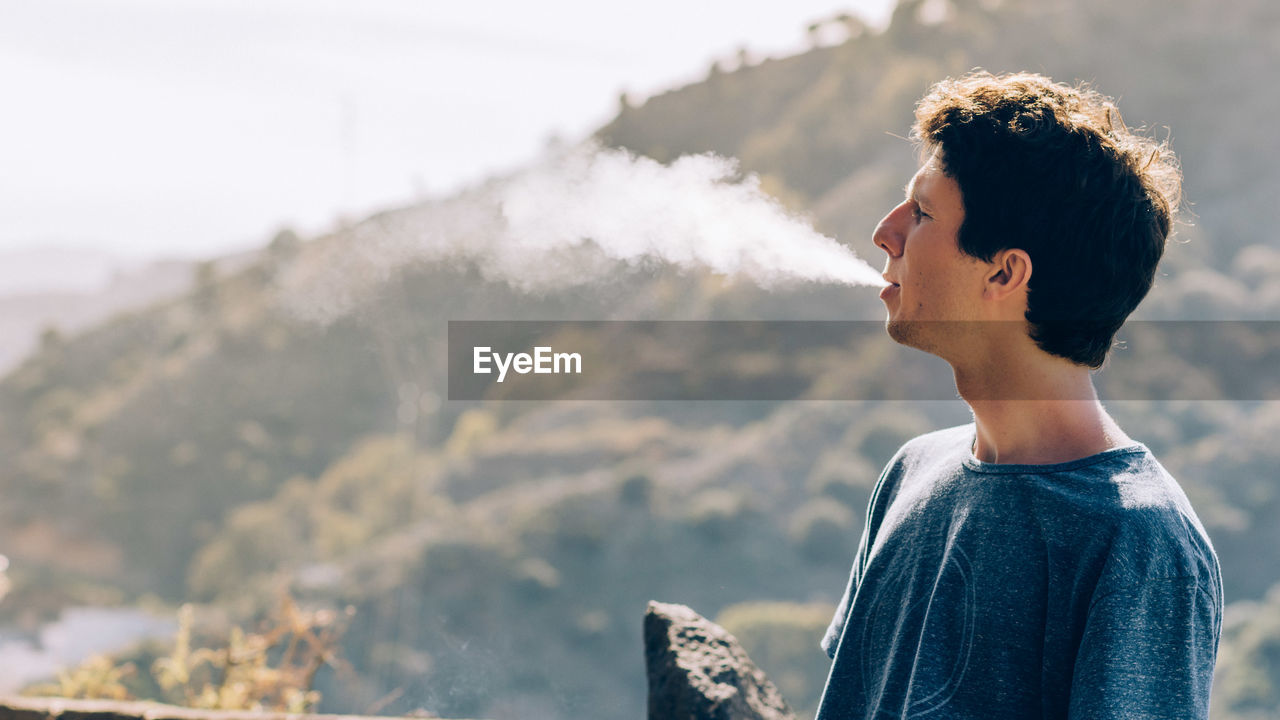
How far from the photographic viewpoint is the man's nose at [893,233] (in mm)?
986

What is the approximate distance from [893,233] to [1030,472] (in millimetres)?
268

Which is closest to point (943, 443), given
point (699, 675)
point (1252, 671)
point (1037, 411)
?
point (1037, 411)

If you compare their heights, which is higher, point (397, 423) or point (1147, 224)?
point (397, 423)

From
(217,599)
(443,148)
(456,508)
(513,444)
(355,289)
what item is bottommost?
(217,599)

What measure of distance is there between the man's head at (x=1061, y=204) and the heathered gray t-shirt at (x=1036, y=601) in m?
0.13

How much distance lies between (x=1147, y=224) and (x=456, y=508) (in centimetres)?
2735

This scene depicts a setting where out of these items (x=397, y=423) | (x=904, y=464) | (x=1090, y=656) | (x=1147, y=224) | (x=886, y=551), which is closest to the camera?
(x=1090, y=656)

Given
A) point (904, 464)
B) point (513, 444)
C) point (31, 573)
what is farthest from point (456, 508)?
point (904, 464)

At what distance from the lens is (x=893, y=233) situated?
99 cm

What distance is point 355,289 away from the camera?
26594 mm

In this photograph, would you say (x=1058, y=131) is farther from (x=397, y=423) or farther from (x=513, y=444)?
(x=397, y=423)

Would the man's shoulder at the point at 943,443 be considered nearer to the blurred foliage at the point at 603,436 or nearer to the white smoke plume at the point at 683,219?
the white smoke plume at the point at 683,219

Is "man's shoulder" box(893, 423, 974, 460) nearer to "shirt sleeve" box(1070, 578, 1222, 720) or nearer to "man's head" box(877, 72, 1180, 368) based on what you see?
"man's head" box(877, 72, 1180, 368)

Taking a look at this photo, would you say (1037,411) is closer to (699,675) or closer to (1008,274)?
(1008,274)
